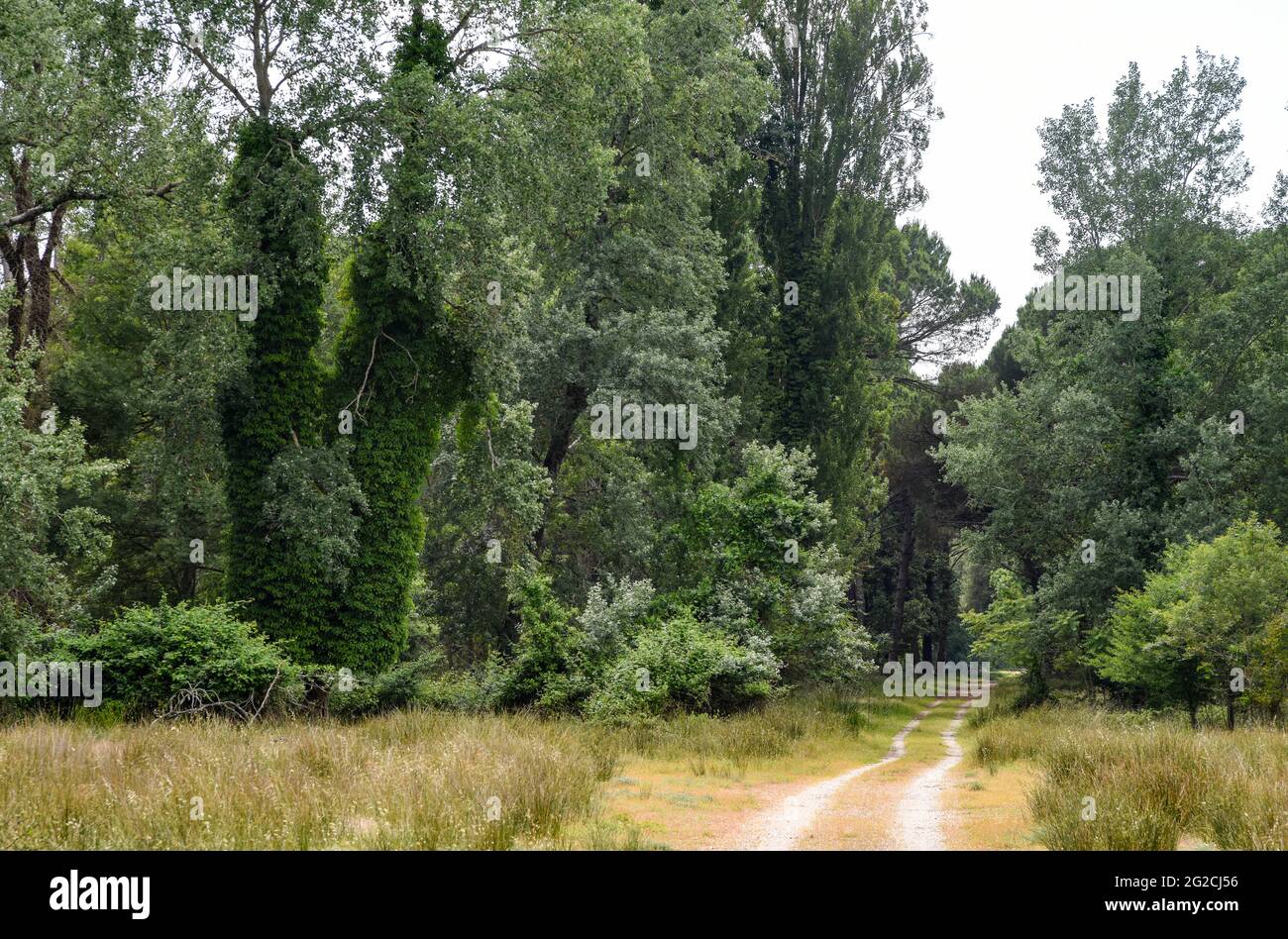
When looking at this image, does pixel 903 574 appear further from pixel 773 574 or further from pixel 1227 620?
pixel 1227 620

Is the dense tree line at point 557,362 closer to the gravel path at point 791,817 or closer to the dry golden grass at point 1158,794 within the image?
the gravel path at point 791,817

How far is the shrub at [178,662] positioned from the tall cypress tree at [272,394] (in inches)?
124

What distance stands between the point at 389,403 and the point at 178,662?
24.5 ft

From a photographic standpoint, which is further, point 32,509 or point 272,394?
point 272,394

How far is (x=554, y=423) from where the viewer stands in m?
28.0

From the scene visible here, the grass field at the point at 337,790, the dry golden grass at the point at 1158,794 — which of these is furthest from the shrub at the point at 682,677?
the dry golden grass at the point at 1158,794

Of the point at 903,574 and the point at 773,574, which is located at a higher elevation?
the point at 773,574

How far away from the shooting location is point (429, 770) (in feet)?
31.4

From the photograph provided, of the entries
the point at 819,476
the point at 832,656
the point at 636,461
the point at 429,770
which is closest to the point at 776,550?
the point at 832,656

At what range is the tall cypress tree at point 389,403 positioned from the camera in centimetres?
2097

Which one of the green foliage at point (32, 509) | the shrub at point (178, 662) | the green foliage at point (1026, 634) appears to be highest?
the green foliage at point (32, 509)

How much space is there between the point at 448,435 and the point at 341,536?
22.2 ft

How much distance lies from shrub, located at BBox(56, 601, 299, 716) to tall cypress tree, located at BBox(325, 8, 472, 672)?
4128mm

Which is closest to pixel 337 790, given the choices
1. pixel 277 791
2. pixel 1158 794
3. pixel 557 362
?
pixel 277 791
